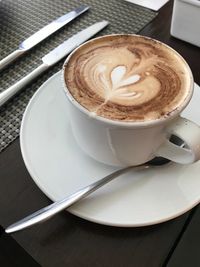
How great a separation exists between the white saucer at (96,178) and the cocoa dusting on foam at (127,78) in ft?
0.22

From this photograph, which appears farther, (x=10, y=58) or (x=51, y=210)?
(x=10, y=58)

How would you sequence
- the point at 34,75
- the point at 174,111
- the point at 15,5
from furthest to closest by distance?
1. the point at 15,5
2. the point at 34,75
3. the point at 174,111

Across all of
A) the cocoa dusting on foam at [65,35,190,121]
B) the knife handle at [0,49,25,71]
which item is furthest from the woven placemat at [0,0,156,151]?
the cocoa dusting on foam at [65,35,190,121]

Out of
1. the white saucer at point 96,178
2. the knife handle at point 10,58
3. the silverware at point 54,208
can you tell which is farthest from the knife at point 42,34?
the silverware at point 54,208

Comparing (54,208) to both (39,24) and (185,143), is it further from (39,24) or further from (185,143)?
(39,24)

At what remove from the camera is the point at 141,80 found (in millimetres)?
346

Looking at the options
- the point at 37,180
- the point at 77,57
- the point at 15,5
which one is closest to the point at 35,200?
the point at 37,180

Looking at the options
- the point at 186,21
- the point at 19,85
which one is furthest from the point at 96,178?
the point at 186,21

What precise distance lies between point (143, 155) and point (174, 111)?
0.17ft

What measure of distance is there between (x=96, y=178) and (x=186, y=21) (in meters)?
0.27

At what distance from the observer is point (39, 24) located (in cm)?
54

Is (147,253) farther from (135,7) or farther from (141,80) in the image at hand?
(135,7)

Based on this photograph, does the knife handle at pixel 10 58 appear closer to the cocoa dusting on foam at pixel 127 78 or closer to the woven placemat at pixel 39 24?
the woven placemat at pixel 39 24

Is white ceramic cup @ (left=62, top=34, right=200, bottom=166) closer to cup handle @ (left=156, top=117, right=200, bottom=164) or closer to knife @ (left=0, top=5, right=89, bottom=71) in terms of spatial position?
cup handle @ (left=156, top=117, right=200, bottom=164)
